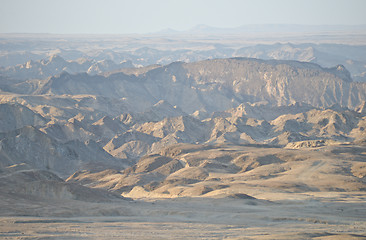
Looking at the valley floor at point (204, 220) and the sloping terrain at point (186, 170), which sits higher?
the valley floor at point (204, 220)

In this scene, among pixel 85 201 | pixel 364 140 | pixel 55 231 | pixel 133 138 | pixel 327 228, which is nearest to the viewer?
pixel 55 231

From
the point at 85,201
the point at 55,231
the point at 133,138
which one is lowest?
the point at 133,138

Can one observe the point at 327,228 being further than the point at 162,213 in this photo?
No

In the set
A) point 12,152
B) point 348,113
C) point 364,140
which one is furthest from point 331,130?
point 12,152

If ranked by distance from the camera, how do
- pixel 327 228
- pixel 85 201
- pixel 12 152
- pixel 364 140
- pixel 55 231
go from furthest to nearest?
pixel 364 140 < pixel 12 152 < pixel 85 201 < pixel 327 228 < pixel 55 231

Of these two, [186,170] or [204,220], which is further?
[186,170]

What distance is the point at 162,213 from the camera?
66062mm

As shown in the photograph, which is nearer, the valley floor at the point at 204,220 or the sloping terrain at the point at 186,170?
the valley floor at the point at 204,220

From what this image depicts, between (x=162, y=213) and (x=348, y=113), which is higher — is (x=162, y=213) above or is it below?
above

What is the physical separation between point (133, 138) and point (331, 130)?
49.9 m

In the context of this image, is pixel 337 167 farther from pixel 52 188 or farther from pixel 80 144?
pixel 80 144

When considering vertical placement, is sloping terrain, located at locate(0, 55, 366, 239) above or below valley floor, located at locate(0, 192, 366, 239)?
below

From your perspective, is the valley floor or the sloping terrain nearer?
the valley floor

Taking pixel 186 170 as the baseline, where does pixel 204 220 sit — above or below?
above
